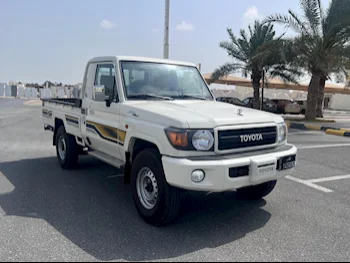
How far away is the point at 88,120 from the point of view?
5.53m

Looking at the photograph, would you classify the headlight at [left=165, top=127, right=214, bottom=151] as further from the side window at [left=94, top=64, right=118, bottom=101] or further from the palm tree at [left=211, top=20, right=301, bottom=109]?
the palm tree at [left=211, top=20, right=301, bottom=109]

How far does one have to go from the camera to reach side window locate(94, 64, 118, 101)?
4.96 metres

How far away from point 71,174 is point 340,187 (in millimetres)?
4861

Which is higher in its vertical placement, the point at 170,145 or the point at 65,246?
the point at 170,145

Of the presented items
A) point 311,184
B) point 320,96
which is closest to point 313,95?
point 320,96

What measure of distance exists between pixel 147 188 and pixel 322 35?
1557 centimetres

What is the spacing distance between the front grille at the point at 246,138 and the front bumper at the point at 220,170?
0.12 metres

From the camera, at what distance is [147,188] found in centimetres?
423

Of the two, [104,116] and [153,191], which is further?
[104,116]

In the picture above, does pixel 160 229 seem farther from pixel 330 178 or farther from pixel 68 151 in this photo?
pixel 330 178

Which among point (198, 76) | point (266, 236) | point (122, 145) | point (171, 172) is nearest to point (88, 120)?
point (122, 145)

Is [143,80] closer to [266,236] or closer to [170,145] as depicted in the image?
[170,145]

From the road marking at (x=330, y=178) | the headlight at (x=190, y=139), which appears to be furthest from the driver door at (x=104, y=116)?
the road marking at (x=330, y=178)

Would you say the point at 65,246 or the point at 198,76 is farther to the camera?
the point at 198,76
